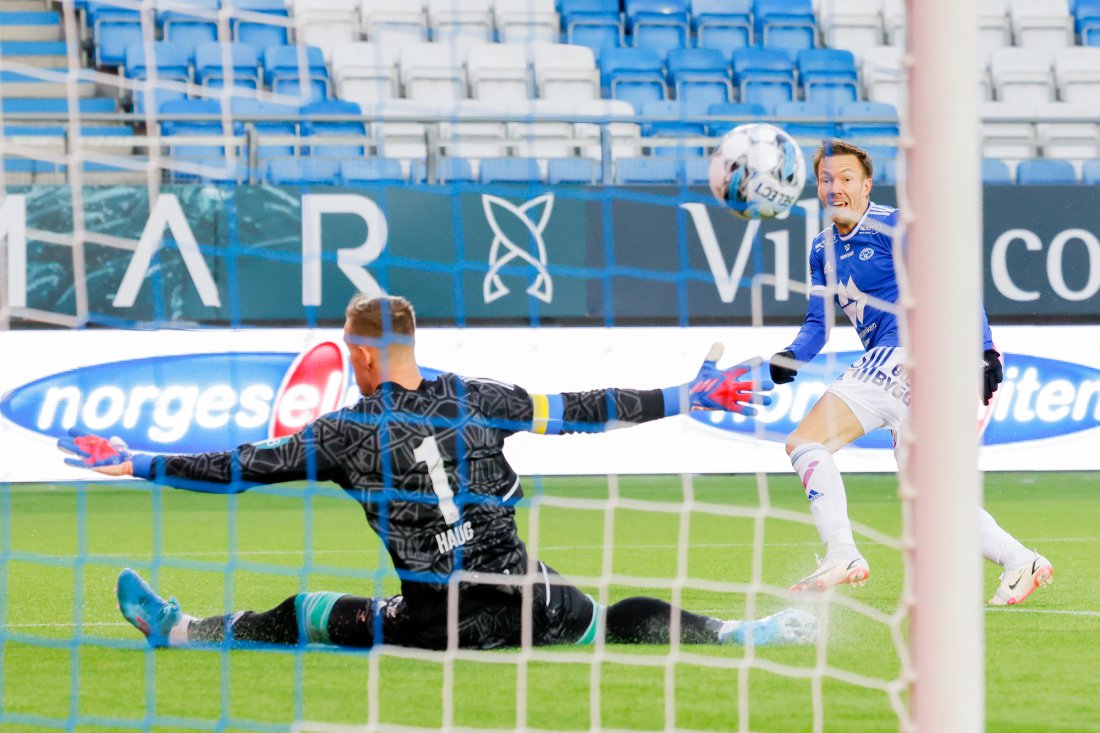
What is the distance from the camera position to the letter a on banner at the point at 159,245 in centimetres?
1057

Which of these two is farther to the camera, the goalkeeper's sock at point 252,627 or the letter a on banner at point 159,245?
the letter a on banner at point 159,245

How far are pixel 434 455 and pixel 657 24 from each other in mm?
10760

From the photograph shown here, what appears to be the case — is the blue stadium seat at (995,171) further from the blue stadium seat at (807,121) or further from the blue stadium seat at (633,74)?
the blue stadium seat at (633,74)

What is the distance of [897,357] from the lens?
5801 millimetres

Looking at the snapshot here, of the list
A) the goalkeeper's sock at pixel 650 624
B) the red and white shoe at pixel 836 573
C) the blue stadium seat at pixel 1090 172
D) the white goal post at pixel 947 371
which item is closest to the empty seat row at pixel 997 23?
the blue stadium seat at pixel 1090 172

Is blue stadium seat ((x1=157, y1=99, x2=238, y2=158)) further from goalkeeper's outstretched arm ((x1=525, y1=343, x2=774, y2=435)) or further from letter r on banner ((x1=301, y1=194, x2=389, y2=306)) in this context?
goalkeeper's outstretched arm ((x1=525, y1=343, x2=774, y2=435))

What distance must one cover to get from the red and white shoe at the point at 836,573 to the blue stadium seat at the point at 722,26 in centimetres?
997

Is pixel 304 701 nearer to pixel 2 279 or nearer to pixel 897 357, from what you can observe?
pixel 897 357

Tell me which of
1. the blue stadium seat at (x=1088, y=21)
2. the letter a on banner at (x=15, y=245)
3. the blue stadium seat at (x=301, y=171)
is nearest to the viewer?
the letter a on banner at (x=15, y=245)

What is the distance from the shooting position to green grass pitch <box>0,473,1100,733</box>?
3.98 m

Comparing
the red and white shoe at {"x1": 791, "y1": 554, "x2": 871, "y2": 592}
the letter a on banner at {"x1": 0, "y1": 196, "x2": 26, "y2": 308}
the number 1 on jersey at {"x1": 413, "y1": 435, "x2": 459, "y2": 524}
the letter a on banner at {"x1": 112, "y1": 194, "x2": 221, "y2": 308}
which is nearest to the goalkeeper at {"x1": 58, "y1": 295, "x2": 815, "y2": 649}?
the number 1 on jersey at {"x1": 413, "y1": 435, "x2": 459, "y2": 524}

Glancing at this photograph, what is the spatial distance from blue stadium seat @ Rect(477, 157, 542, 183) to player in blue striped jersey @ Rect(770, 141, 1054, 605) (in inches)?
212

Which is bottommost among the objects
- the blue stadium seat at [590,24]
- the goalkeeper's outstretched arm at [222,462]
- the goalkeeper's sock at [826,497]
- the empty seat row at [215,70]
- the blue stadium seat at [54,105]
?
the goalkeeper's sock at [826,497]

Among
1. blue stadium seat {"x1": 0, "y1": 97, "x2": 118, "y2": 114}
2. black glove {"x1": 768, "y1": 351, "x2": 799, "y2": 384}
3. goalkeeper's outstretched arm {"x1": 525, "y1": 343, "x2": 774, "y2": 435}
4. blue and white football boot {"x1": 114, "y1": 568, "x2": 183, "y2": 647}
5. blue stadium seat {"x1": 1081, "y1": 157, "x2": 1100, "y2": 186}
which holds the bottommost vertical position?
blue and white football boot {"x1": 114, "y1": 568, "x2": 183, "y2": 647}
